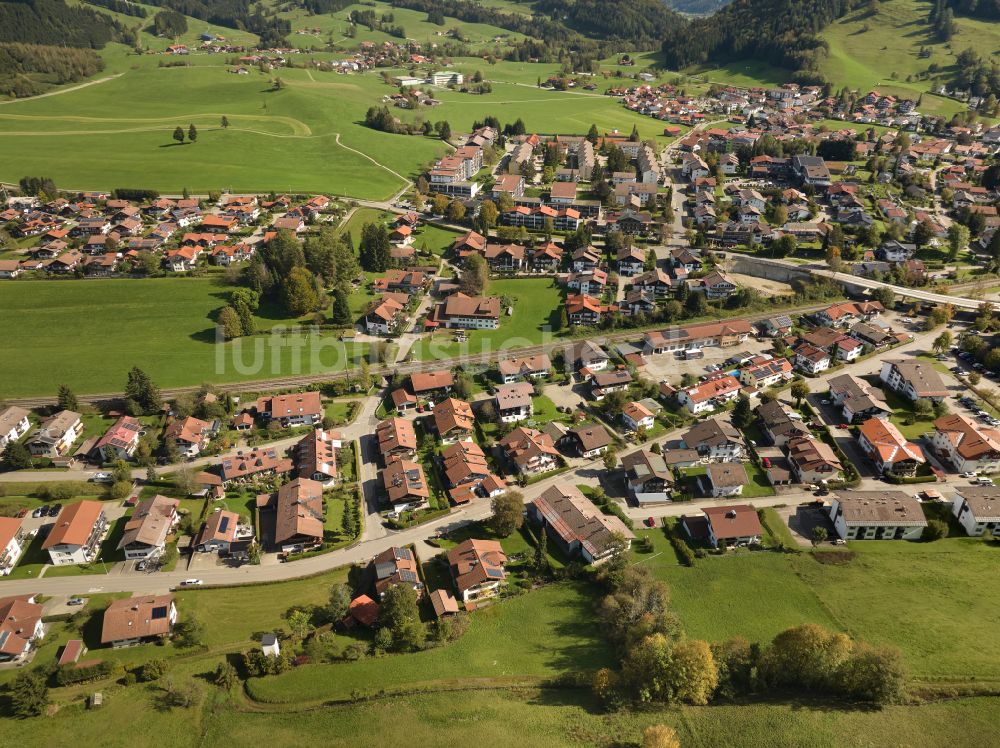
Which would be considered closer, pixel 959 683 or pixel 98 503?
pixel 959 683

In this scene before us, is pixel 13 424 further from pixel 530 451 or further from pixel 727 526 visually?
pixel 727 526

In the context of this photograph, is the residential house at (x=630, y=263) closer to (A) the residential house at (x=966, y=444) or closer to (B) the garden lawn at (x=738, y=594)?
(A) the residential house at (x=966, y=444)

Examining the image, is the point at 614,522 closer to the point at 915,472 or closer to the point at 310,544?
the point at 310,544

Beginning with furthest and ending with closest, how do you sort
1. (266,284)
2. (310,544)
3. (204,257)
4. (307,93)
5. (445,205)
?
(307,93), (445,205), (204,257), (266,284), (310,544)

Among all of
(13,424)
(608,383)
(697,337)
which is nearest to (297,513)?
(13,424)

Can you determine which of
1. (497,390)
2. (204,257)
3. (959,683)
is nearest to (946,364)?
(959,683)

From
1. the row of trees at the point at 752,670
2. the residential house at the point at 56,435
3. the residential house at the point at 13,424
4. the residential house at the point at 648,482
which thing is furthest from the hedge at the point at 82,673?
the residential house at the point at 648,482

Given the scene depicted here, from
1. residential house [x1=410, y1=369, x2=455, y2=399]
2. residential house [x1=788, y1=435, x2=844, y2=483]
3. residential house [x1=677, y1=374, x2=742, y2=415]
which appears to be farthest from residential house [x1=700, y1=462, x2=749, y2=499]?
residential house [x1=410, y1=369, x2=455, y2=399]

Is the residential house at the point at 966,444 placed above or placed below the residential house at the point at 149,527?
above
